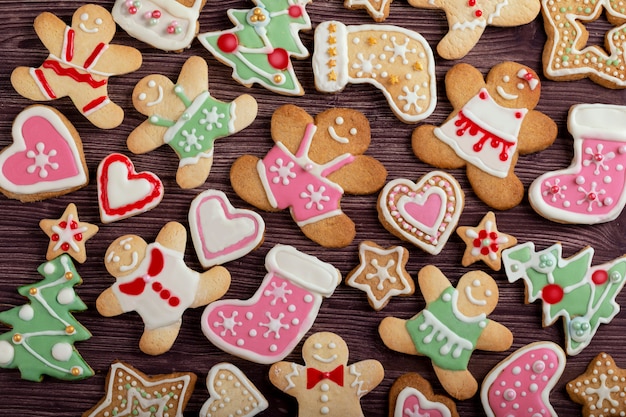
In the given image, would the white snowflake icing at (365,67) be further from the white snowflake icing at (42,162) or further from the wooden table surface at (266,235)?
the white snowflake icing at (42,162)

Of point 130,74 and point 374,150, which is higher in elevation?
point 130,74

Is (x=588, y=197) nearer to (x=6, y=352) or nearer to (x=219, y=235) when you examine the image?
(x=219, y=235)

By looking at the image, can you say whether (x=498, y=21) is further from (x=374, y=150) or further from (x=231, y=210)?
(x=231, y=210)

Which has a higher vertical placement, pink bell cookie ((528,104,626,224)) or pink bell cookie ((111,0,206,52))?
pink bell cookie ((111,0,206,52))

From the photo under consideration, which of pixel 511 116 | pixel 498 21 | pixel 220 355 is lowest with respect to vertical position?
pixel 220 355

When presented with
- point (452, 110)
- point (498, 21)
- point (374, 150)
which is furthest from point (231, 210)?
point (498, 21)

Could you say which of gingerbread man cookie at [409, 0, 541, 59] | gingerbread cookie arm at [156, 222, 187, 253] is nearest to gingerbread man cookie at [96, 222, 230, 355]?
gingerbread cookie arm at [156, 222, 187, 253]

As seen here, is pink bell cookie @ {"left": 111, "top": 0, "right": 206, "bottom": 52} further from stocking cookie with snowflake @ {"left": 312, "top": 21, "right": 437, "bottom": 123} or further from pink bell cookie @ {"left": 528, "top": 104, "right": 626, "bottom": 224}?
pink bell cookie @ {"left": 528, "top": 104, "right": 626, "bottom": 224}

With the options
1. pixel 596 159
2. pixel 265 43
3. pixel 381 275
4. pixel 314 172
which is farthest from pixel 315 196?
pixel 596 159
